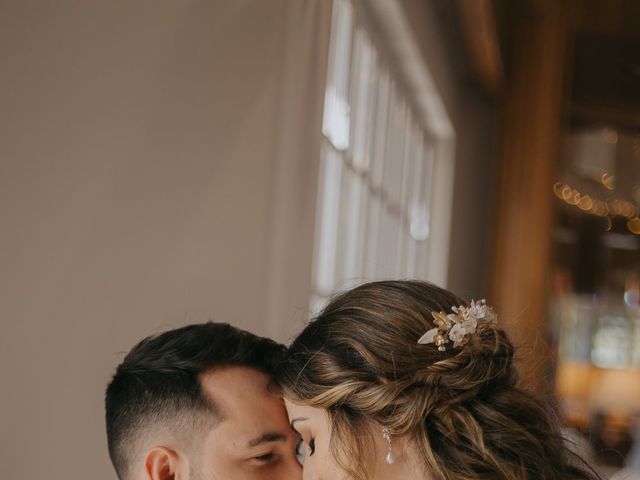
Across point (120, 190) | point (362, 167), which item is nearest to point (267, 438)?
point (120, 190)

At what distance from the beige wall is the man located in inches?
2.9

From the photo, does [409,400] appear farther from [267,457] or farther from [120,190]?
[120,190]

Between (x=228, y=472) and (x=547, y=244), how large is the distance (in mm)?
4271

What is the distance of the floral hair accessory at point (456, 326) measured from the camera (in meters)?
1.42

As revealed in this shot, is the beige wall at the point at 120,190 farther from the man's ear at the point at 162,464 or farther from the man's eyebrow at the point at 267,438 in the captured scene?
the man's eyebrow at the point at 267,438

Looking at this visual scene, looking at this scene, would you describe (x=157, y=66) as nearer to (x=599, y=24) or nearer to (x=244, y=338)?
(x=244, y=338)

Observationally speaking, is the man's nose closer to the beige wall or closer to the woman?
the woman

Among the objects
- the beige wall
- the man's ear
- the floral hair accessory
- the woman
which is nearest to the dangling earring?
the woman

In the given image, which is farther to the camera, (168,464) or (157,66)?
(157,66)

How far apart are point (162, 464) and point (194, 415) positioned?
0.30 ft

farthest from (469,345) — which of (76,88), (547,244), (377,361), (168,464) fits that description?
(547,244)

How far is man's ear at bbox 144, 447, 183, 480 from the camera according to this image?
1475 millimetres

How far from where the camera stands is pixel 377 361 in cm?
139

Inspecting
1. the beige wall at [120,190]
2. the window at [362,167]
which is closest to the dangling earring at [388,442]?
the beige wall at [120,190]
